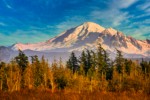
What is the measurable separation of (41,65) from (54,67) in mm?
3291

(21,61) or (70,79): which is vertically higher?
(21,61)

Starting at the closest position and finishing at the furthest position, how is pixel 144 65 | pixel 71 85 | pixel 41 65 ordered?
pixel 71 85 < pixel 41 65 < pixel 144 65

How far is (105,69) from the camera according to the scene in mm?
63750

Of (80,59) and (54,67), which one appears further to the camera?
(80,59)

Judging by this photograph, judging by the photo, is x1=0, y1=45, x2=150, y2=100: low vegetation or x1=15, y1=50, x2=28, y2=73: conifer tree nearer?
x1=0, y1=45, x2=150, y2=100: low vegetation

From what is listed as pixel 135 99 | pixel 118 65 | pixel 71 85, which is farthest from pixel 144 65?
pixel 135 99

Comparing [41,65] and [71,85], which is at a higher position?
[41,65]

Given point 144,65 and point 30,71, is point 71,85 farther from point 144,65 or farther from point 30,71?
point 144,65

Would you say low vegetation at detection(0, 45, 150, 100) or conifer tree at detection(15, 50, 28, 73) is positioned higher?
conifer tree at detection(15, 50, 28, 73)

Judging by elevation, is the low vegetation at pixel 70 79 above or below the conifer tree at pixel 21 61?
below

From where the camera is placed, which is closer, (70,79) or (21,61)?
(70,79)

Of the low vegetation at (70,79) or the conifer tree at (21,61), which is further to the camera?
the conifer tree at (21,61)

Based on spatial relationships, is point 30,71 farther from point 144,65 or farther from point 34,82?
point 144,65

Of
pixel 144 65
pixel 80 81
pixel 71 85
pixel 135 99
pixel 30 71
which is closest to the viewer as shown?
pixel 135 99
